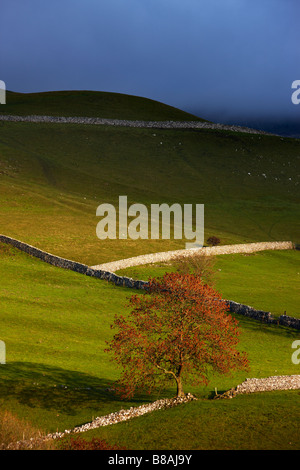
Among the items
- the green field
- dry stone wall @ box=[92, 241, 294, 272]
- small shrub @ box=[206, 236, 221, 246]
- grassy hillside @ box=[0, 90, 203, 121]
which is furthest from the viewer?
grassy hillside @ box=[0, 90, 203, 121]

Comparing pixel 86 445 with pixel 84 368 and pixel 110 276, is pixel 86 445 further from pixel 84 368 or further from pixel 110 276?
pixel 110 276

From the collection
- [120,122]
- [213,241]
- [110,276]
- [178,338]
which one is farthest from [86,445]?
[120,122]

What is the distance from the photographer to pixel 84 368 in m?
35.2

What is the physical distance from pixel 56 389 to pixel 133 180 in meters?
86.8

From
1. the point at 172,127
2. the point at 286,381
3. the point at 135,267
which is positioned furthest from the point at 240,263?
the point at 172,127

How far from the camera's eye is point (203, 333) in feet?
101

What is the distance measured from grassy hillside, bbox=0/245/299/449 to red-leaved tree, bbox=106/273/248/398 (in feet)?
6.24

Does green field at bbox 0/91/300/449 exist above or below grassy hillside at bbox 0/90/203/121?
below

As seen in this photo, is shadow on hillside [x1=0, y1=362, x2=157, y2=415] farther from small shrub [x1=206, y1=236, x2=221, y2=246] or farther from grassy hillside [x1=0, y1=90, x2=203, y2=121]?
grassy hillside [x1=0, y1=90, x2=203, y2=121]

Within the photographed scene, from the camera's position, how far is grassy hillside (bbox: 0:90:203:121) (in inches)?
6009

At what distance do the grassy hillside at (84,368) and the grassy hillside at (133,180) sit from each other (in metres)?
14.7

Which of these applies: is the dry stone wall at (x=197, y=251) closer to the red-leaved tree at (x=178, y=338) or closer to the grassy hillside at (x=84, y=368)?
the grassy hillside at (x=84, y=368)

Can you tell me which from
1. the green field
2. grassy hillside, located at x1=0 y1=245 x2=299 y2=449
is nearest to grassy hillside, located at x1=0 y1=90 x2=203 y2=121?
the green field

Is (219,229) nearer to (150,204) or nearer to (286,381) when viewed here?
(150,204)
